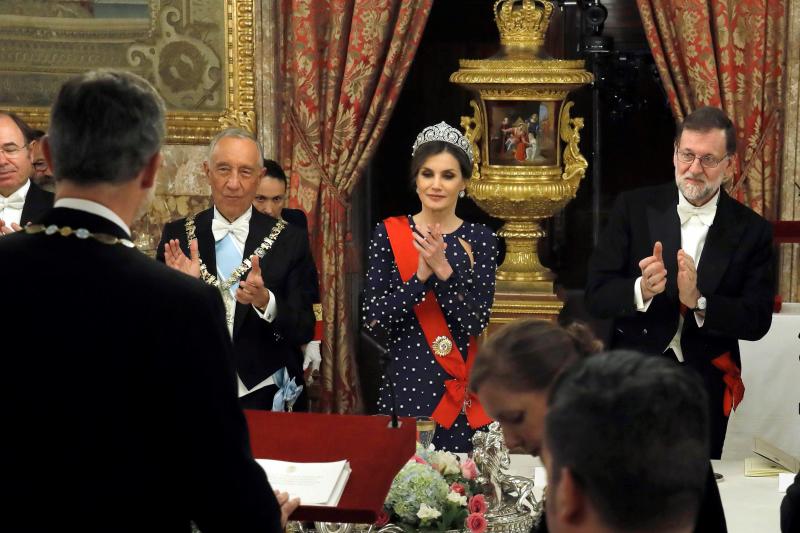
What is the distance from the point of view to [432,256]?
12.1ft

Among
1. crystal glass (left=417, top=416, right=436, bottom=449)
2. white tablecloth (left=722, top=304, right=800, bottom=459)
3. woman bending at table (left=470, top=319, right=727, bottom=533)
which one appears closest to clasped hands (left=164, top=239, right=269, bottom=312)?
crystal glass (left=417, top=416, right=436, bottom=449)

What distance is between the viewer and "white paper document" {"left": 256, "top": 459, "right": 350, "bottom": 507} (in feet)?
7.47

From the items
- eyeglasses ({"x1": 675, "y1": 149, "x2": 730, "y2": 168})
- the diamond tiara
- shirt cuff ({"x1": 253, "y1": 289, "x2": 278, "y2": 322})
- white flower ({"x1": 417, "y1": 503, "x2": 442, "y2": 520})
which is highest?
the diamond tiara

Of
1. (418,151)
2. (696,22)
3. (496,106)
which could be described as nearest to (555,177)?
(496,106)

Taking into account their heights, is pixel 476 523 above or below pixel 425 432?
below

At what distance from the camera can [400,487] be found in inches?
105

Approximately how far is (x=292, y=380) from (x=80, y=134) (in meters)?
2.21

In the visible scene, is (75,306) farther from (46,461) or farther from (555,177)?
(555,177)

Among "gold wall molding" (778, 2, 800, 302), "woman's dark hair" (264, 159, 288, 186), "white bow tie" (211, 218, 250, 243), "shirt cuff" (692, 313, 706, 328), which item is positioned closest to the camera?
"shirt cuff" (692, 313, 706, 328)

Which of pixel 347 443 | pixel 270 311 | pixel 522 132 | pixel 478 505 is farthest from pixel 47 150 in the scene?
pixel 522 132

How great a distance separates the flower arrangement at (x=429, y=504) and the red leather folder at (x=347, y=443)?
11 cm

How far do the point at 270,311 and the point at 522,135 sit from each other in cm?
192

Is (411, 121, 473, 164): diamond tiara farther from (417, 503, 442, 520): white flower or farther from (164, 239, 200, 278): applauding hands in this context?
(417, 503, 442, 520): white flower

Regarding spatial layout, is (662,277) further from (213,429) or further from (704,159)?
(213,429)
